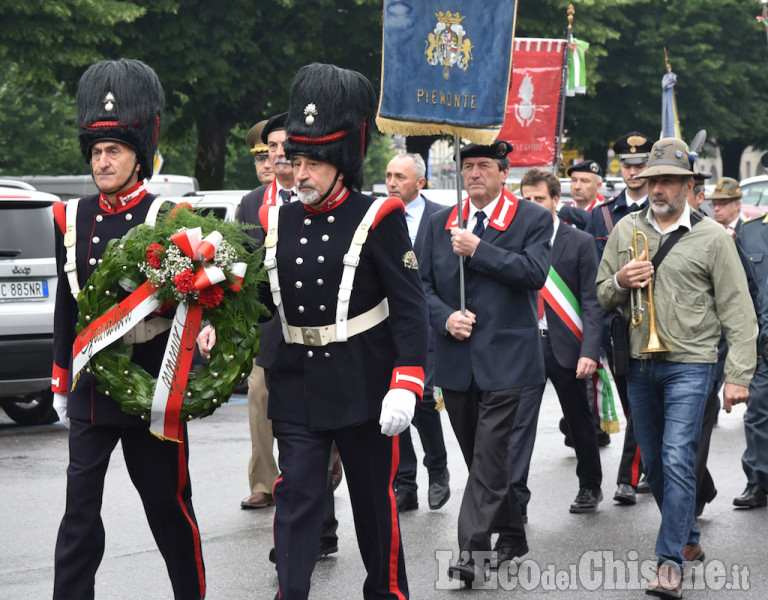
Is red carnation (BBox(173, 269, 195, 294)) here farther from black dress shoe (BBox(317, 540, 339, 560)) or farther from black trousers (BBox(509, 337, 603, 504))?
black trousers (BBox(509, 337, 603, 504))

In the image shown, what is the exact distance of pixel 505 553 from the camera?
22.2ft

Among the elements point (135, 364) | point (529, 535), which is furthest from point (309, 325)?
point (529, 535)

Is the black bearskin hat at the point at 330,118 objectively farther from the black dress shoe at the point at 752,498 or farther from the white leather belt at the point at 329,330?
the black dress shoe at the point at 752,498

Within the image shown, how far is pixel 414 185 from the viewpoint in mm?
9055

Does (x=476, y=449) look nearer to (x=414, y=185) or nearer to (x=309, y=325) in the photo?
(x=309, y=325)

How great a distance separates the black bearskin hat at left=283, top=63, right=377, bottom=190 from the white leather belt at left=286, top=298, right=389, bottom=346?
0.51 m

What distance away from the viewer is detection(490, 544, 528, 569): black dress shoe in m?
6.70

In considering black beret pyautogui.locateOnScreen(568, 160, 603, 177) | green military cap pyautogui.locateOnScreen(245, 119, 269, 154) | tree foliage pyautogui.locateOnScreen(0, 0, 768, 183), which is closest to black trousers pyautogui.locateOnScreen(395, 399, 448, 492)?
green military cap pyautogui.locateOnScreen(245, 119, 269, 154)

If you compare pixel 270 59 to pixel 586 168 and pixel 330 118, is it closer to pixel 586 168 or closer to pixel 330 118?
pixel 586 168

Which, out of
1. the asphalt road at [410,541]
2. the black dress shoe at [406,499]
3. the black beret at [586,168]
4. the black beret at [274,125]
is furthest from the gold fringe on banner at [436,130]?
the black beret at [586,168]

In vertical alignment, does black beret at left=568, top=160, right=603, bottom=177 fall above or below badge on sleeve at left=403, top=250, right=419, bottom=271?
above

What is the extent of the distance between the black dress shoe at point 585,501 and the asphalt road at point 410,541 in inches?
2.4

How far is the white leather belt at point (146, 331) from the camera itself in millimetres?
5113

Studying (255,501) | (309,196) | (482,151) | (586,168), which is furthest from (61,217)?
(586,168)
